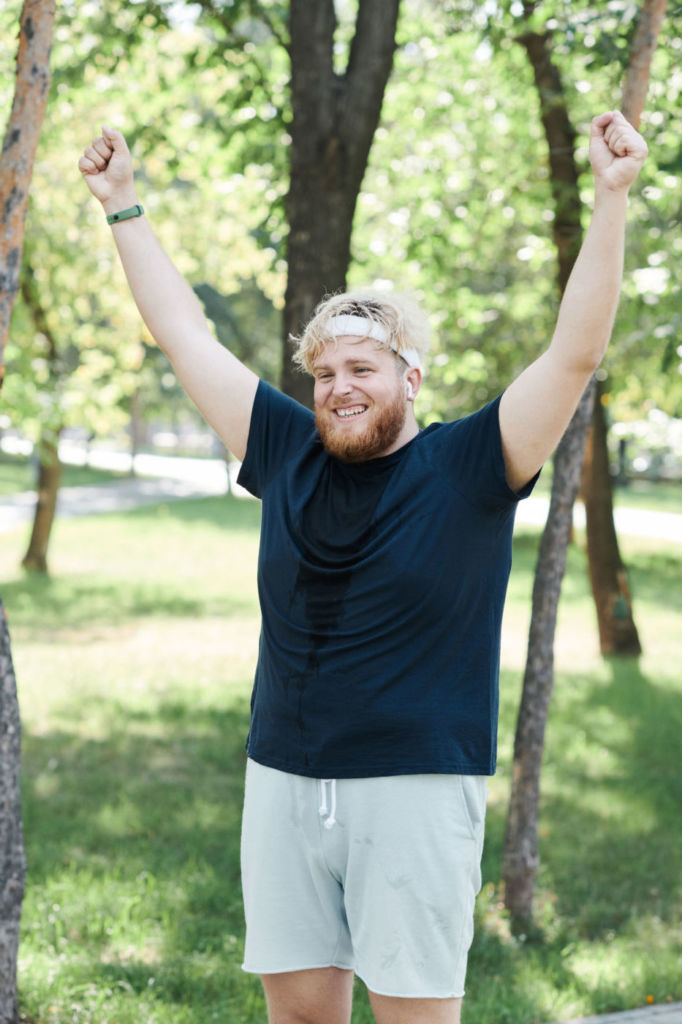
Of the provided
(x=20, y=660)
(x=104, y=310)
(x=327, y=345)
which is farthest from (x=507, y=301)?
(x=327, y=345)

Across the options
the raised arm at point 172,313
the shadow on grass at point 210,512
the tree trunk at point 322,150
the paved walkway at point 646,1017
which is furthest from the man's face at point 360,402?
the shadow on grass at point 210,512

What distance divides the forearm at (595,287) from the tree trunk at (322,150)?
336cm

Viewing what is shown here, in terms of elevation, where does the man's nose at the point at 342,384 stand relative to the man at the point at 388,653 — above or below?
above

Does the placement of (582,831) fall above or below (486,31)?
below

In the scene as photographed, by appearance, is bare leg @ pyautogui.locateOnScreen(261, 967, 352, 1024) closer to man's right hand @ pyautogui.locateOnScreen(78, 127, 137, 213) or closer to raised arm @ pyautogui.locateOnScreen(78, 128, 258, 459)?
raised arm @ pyautogui.locateOnScreen(78, 128, 258, 459)

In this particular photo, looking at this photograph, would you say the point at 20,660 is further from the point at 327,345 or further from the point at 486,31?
the point at 327,345

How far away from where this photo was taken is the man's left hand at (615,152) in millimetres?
2129

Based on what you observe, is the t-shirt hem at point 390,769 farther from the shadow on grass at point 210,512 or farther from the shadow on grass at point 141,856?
the shadow on grass at point 210,512

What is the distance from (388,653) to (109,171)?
1351 mm

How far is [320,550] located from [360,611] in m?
0.16

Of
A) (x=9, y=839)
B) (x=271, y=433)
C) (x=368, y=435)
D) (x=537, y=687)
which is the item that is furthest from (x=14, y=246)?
(x=537, y=687)

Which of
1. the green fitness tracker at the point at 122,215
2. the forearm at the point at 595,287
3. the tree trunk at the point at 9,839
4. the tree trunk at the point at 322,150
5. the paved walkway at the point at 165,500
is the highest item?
the tree trunk at the point at 322,150

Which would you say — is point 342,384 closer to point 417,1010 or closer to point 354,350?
point 354,350

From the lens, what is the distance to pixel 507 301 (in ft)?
37.7
